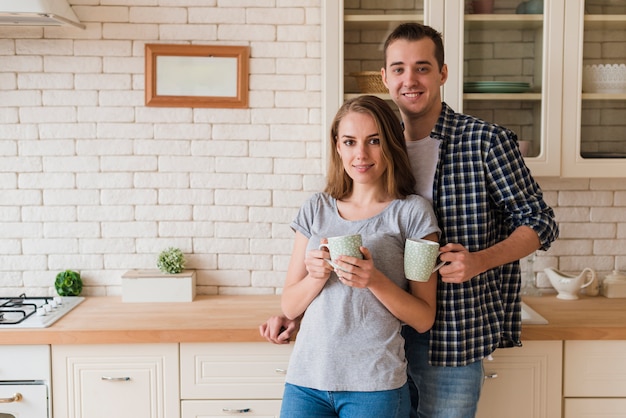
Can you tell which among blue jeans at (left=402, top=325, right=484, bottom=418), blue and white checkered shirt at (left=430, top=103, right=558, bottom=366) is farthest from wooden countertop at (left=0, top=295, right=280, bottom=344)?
blue and white checkered shirt at (left=430, top=103, right=558, bottom=366)

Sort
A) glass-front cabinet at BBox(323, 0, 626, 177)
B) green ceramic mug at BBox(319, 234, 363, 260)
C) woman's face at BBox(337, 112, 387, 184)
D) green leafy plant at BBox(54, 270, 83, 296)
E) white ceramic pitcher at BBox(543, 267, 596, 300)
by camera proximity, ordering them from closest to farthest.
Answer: green ceramic mug at BBox(319, 234, 363, 260), woman's face at BBox(337, 112, 387, 184), glass-front cabinet at BBox(323, 0, 626, 177), white ceramic pitcher at BBox(543, 267, 596, 300), green leafy plant at BBox(54, 270, 83, 296)

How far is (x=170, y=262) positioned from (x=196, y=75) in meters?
0.75

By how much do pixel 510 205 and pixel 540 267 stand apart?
3.24 ft

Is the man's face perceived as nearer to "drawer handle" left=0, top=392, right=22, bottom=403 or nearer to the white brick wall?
the white brick wall

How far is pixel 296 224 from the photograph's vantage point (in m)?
1.84

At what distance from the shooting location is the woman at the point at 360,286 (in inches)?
64.1

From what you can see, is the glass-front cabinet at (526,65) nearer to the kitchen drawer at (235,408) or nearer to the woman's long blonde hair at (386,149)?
the woman's long blonde hair at (386,149)

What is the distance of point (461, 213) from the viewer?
1818 mm

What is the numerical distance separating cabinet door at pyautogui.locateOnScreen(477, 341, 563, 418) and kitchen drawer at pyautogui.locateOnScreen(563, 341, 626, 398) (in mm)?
35

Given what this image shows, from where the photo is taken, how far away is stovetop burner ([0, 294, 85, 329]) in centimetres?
217

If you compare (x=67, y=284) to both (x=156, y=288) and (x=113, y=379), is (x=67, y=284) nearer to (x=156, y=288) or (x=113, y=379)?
(x=156, y=288)

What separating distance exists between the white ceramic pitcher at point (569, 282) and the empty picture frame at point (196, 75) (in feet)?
4.59

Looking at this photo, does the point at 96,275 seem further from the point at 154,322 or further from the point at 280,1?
the point at 280,1

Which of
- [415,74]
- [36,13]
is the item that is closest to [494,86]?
[415,74]
